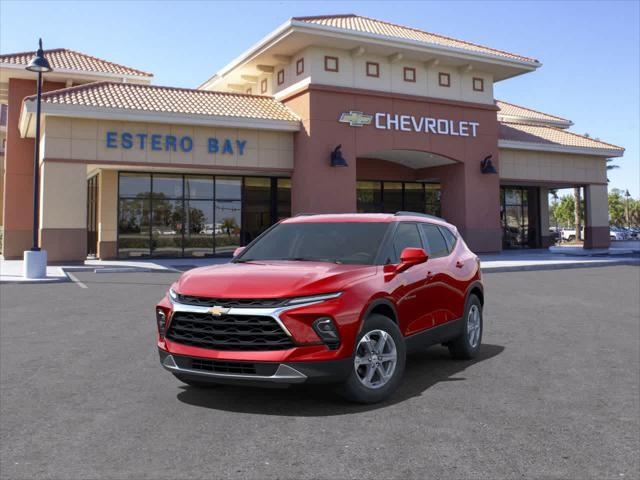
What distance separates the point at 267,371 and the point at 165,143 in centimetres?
2050

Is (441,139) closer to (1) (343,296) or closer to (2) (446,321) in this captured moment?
(2) (446,321)

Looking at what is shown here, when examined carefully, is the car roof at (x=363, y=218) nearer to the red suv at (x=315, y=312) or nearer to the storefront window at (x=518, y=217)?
the red suv at (x=315, y=312)

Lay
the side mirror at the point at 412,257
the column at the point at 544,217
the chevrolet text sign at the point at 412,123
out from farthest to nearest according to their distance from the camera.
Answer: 1. the column at the point at 544,217
2. the chevrolet text sign at the point at 412,123
3. the side mirror at the point at 412,257

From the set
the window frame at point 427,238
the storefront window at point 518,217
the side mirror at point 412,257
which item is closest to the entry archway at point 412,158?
the storefront window at point 518,217

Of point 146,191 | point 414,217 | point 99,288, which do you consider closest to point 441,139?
point 146,191

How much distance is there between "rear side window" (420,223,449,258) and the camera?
21.7 feet

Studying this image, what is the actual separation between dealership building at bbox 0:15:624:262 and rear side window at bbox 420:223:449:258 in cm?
1803

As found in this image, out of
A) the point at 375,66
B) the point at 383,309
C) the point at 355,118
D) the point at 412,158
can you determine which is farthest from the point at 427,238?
the point at 412,158

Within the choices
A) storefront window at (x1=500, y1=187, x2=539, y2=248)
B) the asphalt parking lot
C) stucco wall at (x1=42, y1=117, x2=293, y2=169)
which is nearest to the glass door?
stucco wall at (x1=42, y1=117, x2=293, y2=169)

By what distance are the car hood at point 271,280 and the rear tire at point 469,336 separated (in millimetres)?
2041

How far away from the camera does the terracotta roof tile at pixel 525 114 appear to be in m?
39.5

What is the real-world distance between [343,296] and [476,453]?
1.56m

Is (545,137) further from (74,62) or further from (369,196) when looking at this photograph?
(74,62)

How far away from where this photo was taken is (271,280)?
4.85 metres
